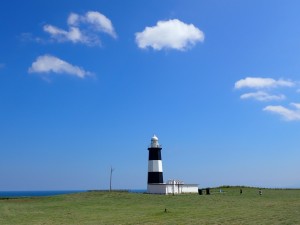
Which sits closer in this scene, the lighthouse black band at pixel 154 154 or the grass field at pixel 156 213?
the grass field at pixel 156 213

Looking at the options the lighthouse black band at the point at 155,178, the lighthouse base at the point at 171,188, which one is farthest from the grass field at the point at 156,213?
the lighthouse black band at the point at 155,178

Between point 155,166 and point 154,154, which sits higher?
point 154,154

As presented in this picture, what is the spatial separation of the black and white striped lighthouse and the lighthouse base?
5.00ft

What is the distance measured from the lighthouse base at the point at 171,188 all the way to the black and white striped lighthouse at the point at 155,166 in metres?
1.52

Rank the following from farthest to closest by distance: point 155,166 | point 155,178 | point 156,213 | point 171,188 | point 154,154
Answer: point 154,154
point 155,166
point 155,178
point 171,188
point 156,213

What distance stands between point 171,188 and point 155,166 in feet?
18.7

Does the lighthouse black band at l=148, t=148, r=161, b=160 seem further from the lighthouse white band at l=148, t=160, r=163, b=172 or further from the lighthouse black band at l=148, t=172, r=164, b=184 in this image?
the lighthouse black band at l=148, t=172, r=164, b=184

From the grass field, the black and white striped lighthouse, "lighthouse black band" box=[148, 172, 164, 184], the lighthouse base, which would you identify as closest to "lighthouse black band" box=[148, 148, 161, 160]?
the black and white striped lighthouse

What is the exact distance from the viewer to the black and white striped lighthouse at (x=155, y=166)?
245 ft

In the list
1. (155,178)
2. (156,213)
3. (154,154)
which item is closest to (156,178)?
(155,178)

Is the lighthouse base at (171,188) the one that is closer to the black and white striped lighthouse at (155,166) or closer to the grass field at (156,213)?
the black and white striped lighthouse at (155,166)

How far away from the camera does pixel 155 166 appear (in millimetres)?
75125

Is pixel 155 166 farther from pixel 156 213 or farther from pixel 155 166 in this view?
pixel 156 213

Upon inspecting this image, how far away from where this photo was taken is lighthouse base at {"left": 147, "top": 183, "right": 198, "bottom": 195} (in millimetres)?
70625
